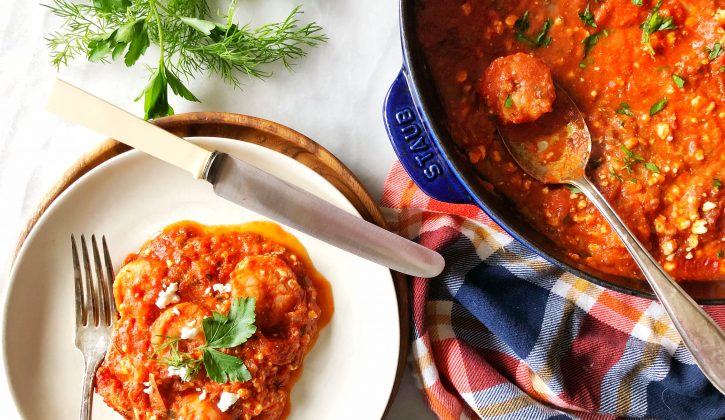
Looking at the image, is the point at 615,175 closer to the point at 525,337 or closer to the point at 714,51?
the point at 714,51

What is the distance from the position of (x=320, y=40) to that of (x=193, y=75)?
0.53 meters

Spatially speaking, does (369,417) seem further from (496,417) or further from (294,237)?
(294,237)

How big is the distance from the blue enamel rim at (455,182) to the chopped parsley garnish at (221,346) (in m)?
0.76

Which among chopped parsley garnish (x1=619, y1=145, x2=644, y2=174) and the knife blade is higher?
the knife blade

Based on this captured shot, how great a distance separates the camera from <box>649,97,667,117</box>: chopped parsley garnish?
2.24m

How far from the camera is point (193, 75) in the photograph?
2.70m

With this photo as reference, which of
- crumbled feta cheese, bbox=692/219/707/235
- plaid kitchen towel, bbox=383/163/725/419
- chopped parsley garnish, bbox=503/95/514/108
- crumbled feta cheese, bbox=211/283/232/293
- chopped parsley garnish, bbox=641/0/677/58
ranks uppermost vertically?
chopped parsley garnish, bbox=641/0/677/58

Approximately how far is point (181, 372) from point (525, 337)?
126 cm

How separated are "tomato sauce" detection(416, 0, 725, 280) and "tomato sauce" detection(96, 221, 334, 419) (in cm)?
81

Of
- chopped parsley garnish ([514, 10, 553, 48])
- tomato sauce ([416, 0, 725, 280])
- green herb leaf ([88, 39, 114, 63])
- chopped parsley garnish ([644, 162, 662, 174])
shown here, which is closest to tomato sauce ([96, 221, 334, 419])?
green herb leaf ([88, 39, 114, 63])

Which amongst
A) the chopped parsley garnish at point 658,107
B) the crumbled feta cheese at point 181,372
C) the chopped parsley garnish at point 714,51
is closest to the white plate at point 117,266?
the crumbled feta cheese at point 181,372

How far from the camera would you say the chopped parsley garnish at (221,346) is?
2270mm

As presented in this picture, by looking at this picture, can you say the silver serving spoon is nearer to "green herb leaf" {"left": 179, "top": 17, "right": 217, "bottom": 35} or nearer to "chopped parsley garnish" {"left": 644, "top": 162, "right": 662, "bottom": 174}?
"chopped parsley garnish" {"left": 644, "top": 162, "right": 662, "bottom": 174}

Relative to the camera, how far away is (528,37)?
2227 mm
